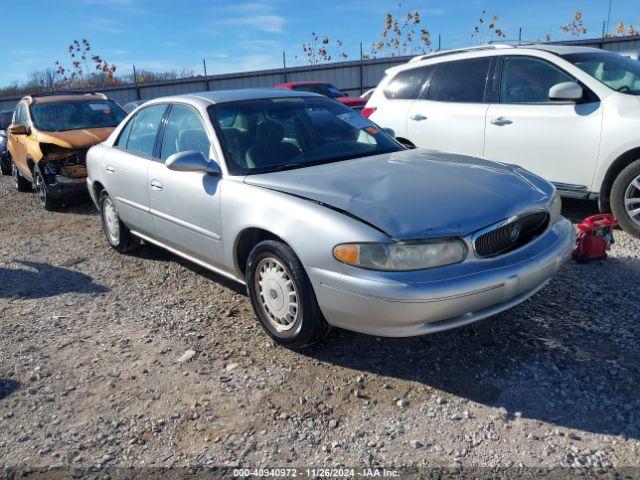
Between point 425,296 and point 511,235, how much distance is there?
0.75 metres

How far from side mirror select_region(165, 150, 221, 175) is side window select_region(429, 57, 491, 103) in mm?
3454

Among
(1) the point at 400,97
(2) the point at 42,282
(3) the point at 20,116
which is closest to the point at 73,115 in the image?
(3) the point at 20,116

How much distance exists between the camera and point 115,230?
573cm

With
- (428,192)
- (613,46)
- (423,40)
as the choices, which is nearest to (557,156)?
(428,192)

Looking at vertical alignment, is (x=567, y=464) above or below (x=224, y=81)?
below

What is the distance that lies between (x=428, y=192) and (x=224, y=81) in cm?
2184

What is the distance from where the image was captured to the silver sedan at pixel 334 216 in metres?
2.87

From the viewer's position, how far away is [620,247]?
4891 mm

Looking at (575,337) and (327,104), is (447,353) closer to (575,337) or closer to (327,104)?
(575,337)

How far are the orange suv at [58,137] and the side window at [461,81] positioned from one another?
4.82m

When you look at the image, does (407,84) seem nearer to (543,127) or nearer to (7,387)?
(543,127)

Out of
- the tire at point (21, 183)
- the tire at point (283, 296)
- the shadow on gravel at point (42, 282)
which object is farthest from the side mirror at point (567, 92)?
the tire at point (21, 183)

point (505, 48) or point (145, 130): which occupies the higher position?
point (505, 48)

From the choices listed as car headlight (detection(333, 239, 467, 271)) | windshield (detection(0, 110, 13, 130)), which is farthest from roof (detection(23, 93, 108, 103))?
car headlight (detection(333, 239, 467, 271))
